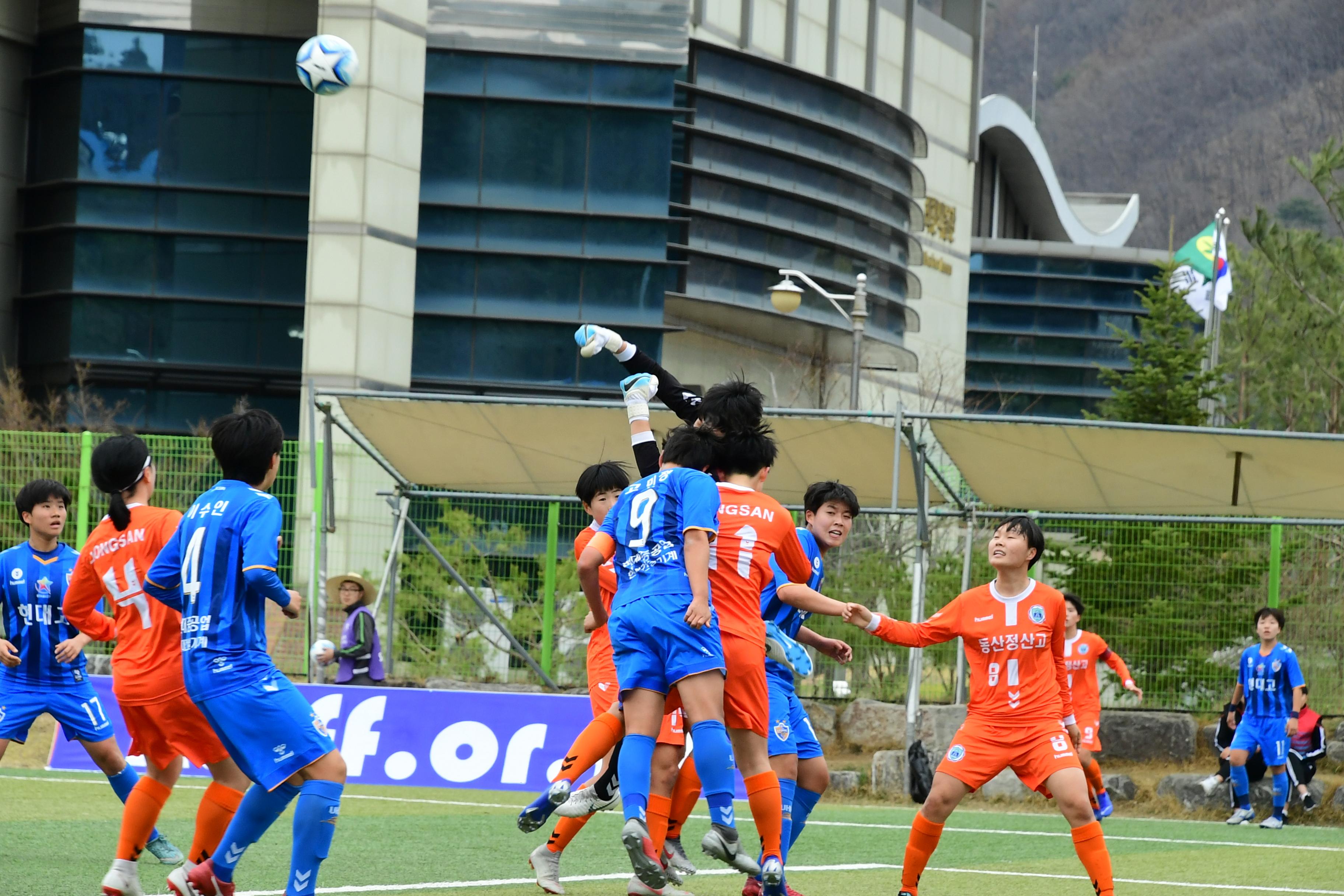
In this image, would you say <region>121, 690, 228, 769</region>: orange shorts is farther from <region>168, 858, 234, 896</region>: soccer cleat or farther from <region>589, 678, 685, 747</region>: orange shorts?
<region>589, 678, 685, 747</region>: orange shorts

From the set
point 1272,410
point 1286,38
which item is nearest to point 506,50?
point 1272,410

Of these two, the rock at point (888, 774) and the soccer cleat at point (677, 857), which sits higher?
the soccer cleat at point (677, 857)

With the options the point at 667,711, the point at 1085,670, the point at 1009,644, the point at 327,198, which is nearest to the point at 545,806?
the point at 667,711

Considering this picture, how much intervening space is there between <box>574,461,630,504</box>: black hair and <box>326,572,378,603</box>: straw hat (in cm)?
697

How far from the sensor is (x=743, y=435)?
23.3ft

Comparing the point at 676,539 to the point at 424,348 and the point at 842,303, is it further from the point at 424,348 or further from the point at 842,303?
the point at 842,303

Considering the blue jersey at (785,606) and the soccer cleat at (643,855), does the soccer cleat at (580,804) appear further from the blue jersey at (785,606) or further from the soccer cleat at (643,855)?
the blue jersey at (785,606)

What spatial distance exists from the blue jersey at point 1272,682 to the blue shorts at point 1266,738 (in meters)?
0.08

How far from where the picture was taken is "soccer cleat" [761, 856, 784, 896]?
21.7ft

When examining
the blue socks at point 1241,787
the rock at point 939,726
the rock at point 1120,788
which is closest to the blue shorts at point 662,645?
the rock at point 939,726

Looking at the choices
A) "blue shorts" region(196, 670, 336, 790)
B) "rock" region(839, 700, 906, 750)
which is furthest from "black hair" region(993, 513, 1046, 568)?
"rock" region(839, 700, 906, 750)

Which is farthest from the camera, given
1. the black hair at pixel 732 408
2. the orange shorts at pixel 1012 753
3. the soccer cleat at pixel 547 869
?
the orange shorts at pixel 1012 753

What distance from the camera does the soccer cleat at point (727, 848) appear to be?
253 inches

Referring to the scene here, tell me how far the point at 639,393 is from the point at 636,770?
5.80 feet
